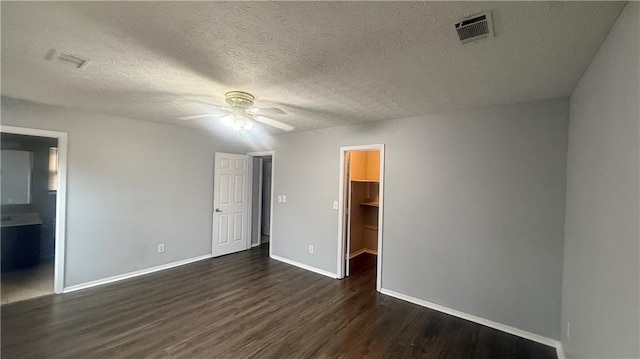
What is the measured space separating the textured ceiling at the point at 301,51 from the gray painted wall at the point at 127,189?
71 cm

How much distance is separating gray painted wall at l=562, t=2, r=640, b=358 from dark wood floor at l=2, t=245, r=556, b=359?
1061 mm

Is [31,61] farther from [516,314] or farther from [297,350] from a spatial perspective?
[516,314]

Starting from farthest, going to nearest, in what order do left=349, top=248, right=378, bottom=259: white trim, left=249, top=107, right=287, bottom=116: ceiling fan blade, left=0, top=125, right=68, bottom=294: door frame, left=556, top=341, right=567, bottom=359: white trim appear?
left=349, top=248, right=378, bottom=259: white trim → left=0, top=125, right=68, bottom=294: door frame → left=249, top=107, right=287, bottom=116: ceiling fan blade → left=556, top=341, right=567, bottom=359: white trim

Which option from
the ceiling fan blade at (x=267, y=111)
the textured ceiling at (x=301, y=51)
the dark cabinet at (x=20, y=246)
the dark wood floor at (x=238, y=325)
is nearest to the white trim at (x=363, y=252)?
the dark wood floor at (x=238, y=325)

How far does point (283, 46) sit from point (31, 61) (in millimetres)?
1970

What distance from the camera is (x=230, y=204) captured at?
508 cm

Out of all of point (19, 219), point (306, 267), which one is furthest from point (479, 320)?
point (19, 219)

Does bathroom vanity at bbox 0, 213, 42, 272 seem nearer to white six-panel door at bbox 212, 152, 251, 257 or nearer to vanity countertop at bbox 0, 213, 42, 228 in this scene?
vanity countertop at bbox 0, 213, 42, 228

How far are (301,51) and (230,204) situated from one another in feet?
13.1

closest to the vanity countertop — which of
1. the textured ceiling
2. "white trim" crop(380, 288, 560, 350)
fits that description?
the textured ceiling

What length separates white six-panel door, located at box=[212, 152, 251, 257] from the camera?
191 inches

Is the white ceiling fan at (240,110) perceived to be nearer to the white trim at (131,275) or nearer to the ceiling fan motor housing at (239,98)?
the ceiling fan motor housing at (239,98)

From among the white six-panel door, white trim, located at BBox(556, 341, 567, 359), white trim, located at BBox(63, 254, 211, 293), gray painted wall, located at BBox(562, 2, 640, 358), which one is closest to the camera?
gray painted wall, located at BBox(562, 2, 640, 358)

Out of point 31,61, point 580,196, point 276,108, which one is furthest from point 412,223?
point 31,61
